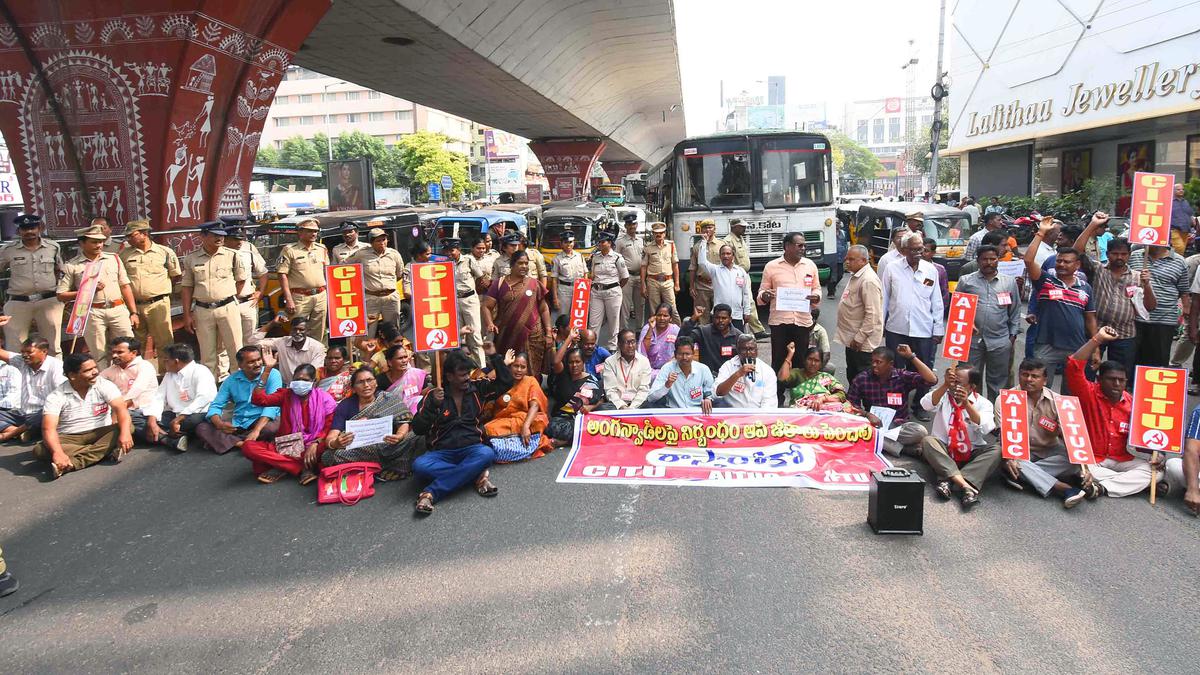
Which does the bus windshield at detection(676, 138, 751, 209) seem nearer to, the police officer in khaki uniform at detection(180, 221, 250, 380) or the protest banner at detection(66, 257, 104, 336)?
the police officer in khaki uniform at detection(180, 221, 250, 380)

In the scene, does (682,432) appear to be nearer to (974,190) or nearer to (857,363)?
(857,363)

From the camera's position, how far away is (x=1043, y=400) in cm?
642

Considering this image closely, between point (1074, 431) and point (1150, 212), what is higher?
point (1150, 212)

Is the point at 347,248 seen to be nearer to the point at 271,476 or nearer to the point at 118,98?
the point at 271,476

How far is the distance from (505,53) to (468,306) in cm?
1351

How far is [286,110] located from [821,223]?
86.4m

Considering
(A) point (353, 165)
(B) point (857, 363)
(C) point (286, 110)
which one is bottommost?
(B) point (857, 363)

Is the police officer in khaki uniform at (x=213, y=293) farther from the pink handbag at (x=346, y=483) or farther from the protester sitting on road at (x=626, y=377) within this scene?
the protester sitting on road at (x=626, y=377)

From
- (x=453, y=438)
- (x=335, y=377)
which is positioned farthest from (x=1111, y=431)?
(x=335, y=377)

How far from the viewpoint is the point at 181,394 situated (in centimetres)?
809

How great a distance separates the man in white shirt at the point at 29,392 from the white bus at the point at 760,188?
9.56 meters

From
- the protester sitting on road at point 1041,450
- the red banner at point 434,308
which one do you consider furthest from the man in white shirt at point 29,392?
the protester sitting on road at point 1041,450

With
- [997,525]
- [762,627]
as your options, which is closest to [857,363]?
[997,525]

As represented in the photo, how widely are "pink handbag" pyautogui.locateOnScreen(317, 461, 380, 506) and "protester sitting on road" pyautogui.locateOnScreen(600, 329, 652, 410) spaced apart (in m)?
2.36
